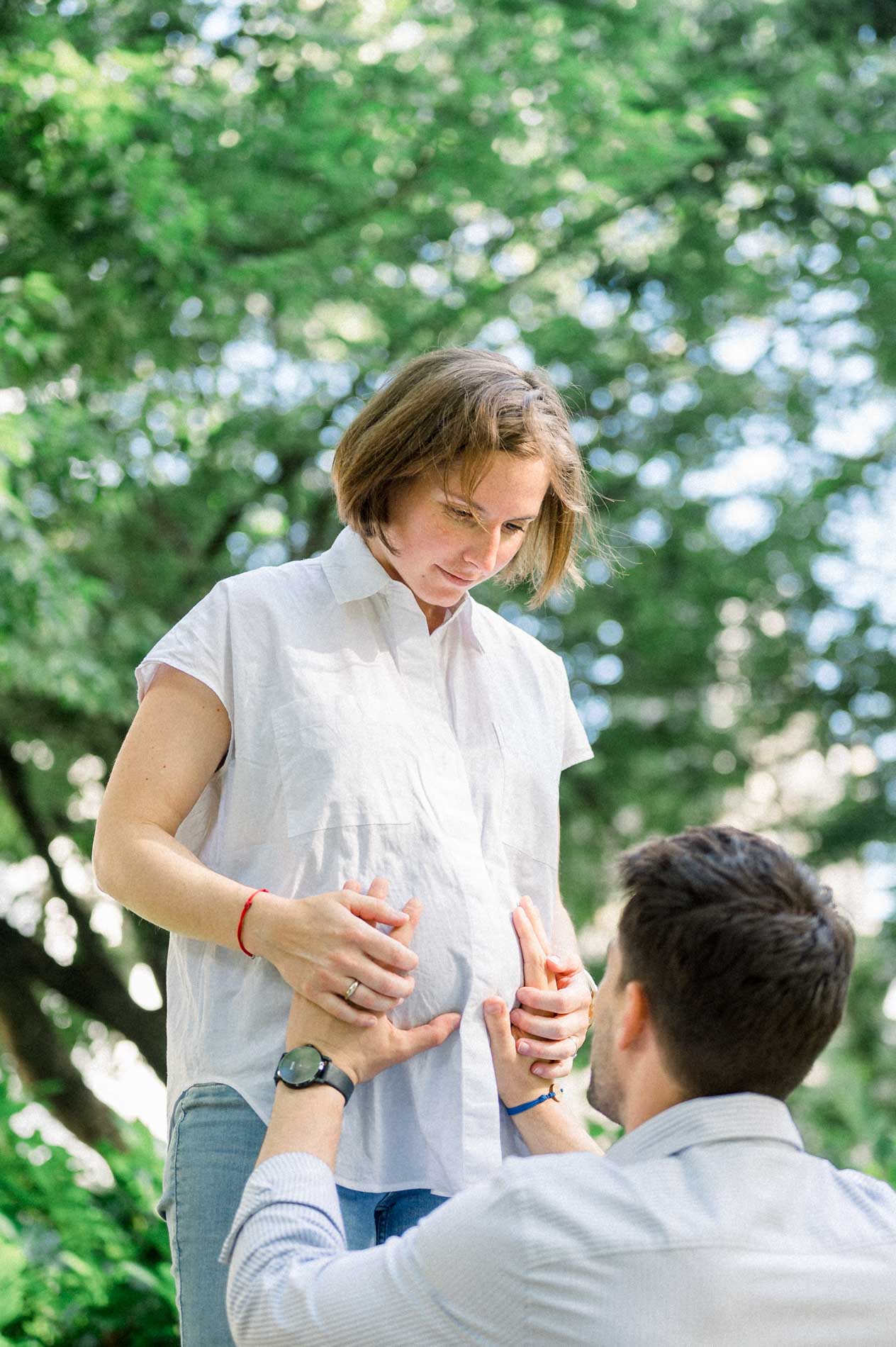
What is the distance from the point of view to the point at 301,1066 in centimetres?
169

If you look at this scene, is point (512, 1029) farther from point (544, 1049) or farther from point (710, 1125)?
point (710, 1125)

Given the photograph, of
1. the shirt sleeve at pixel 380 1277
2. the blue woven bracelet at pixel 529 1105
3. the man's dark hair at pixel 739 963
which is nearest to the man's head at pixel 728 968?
the man's dark hair at pixel 739 963

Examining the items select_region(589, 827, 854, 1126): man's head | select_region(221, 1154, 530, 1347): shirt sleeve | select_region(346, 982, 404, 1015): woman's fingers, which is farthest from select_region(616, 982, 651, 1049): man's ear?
select_region(346, 982, 404, 1015): woman's fingers

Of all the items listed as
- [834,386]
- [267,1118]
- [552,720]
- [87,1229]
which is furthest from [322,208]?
[267,1118]

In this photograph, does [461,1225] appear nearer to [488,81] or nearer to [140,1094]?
[488,81]

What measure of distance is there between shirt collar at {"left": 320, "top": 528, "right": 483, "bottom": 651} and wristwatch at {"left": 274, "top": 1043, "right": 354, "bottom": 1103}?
0.65m

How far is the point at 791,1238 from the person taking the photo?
136cm

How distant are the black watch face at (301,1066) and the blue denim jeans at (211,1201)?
0.38 feet

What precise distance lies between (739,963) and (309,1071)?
1.80 feet

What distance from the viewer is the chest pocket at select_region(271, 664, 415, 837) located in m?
1.86

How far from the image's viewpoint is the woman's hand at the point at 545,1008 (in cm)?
193

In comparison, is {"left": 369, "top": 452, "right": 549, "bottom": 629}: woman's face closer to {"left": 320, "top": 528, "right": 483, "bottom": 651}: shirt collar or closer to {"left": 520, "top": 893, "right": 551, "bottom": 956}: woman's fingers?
{"left": 320, "top": 528, "right": 483, "bottom": 651}: shirt collar

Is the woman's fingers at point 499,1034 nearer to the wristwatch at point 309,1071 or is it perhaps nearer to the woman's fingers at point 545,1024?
the woman's fingers at point 545,1024

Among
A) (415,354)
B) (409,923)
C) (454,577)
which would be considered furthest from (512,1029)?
(415,354)
